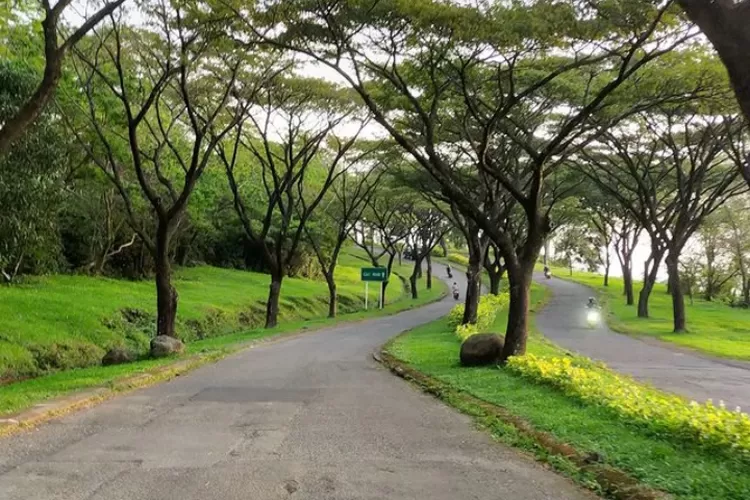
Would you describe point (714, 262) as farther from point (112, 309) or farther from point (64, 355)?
point (64, 355)

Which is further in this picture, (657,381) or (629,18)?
(657,381)

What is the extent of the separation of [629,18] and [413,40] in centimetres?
432

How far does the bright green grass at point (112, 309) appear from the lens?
1644cm

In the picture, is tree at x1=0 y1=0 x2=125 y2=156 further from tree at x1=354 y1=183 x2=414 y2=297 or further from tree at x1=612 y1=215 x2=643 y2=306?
tree at x1=612 y1=215 x2=643 y2=306

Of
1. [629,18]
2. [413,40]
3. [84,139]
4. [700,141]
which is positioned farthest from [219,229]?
[629,18]

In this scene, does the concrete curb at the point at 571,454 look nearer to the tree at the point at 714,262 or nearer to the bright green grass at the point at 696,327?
the bright green grass at the point at 696,327

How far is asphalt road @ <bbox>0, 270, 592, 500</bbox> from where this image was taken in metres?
5.74

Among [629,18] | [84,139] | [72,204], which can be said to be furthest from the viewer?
[72,204]

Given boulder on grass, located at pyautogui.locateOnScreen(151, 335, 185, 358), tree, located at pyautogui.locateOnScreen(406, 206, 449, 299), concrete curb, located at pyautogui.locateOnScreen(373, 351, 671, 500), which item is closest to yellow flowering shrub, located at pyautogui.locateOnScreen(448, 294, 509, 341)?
boulder on grass, located at pyautogui.locateOnScreen(151, 335, 185, 358)

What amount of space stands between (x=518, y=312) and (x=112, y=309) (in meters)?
13.5

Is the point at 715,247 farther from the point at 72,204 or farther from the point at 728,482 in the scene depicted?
the point at 728,482

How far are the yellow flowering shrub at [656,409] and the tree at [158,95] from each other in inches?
388

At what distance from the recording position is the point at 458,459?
6891mm

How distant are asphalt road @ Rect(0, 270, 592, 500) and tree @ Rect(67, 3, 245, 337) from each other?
6.78 meters
